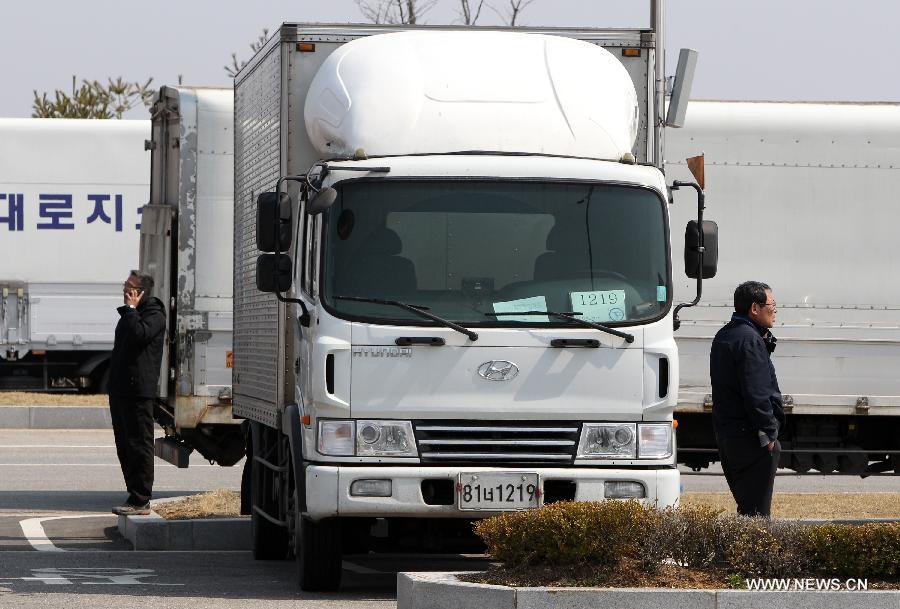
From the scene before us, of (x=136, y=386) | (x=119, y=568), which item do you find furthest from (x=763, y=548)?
(x=136, y=386)

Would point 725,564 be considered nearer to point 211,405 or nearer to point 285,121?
point 285,121

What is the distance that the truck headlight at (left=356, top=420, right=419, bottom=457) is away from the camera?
30.9 feet

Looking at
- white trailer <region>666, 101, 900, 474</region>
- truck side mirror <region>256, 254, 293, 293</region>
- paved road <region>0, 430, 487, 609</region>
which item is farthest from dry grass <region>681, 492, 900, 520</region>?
truck side mirror <region>256, 254, 293, 293</region>

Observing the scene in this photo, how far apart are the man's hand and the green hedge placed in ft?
18.0

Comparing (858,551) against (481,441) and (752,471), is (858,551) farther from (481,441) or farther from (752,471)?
(481,441)

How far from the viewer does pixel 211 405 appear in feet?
47.5

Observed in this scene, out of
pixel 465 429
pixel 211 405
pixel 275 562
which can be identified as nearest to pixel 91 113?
pixel 211 405

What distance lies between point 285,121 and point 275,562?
312 centimetres

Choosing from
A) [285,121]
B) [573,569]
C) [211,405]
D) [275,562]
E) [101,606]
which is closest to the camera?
[573,569]

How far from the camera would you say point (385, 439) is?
9.43 metres

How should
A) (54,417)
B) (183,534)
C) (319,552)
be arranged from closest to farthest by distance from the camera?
(319,552) < (183,534) < (54,417)

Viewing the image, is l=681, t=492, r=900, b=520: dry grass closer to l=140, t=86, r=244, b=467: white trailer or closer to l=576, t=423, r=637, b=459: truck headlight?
l=140, t=86, r=244, b=467: white trailer

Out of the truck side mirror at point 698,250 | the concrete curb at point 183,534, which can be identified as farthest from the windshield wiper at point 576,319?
the concrete curb at point 183,534

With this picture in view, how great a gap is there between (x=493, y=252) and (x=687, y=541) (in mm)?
2126
